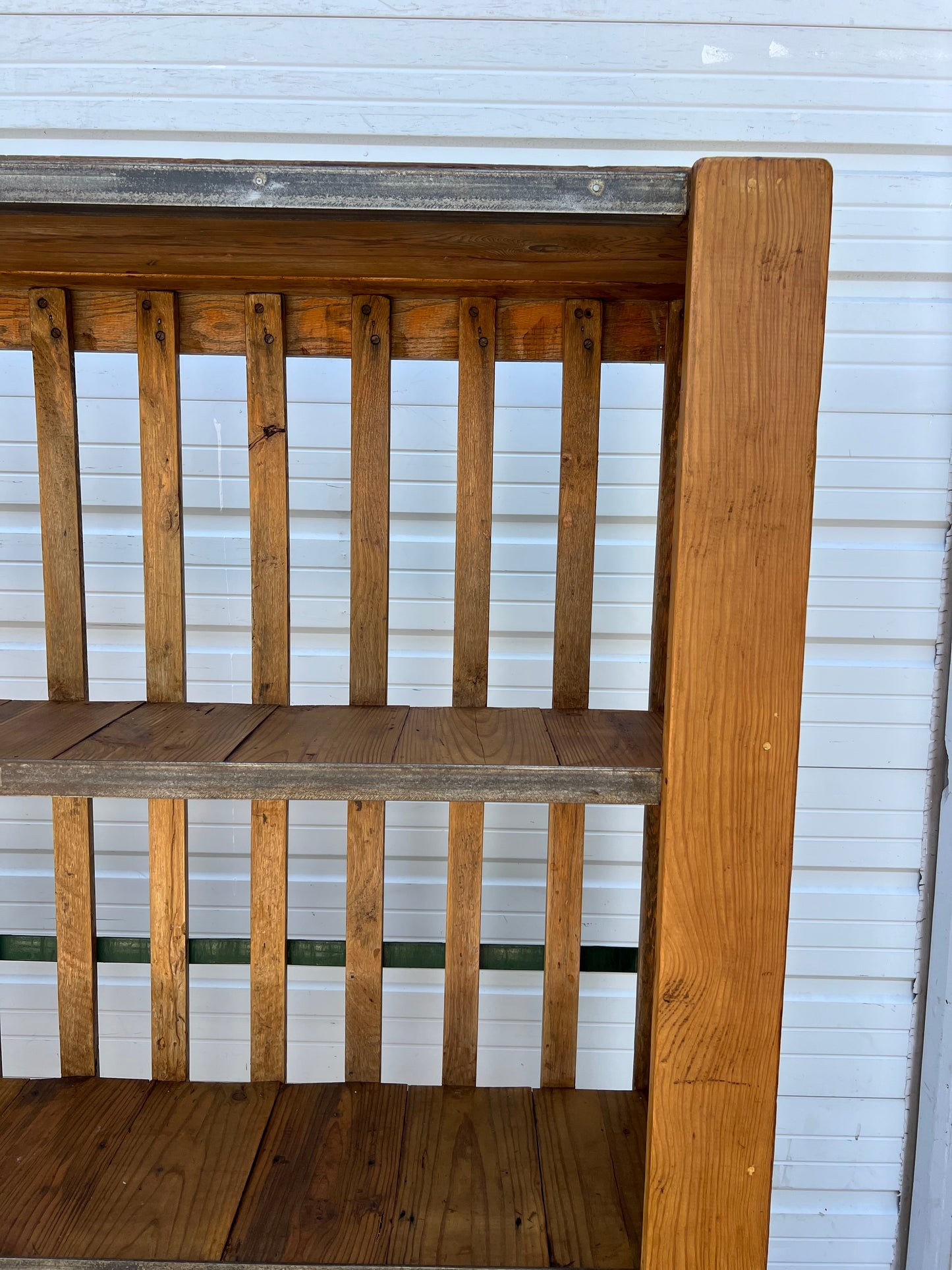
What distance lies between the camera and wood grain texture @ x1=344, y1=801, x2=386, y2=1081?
1.57 meters

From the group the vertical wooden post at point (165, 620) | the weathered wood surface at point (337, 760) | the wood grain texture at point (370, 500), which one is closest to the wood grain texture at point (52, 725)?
the weathered wood surface at point (337, 760)

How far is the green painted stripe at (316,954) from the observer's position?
2510 millimetres

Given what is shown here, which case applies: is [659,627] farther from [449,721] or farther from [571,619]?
[449,721]

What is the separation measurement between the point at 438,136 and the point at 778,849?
1974 millimetres

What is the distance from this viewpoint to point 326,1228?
1.18 meters

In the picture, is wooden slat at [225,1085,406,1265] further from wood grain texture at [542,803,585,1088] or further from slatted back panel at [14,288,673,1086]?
wood grain texture at [542,803,585,1088]

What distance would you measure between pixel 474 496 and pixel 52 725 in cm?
73

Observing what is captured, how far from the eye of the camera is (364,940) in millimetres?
1586

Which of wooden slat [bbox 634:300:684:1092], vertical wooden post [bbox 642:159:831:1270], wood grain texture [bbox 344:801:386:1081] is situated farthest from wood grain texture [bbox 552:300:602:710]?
vertical wooden post [bbox 642:159:831:1270]

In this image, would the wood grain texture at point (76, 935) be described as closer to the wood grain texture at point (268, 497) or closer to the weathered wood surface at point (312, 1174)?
the weathered wood surface at point (312, 1174)

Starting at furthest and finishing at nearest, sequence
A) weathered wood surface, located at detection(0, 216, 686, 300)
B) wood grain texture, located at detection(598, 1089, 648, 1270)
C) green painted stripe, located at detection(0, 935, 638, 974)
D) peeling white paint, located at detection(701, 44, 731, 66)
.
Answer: green painted stripe, located at detection(0, 935, 638, 974), peeling white paint, located at detection(701, 44, 731, 66), wood grain texture, located at detection(598, 1089, 648, 1270), weathered wood surface, located at detection(0, 216, 686, 300)

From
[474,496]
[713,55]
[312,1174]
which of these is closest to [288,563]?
[474,496]

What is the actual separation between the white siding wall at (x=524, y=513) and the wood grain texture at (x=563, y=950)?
0.91 m

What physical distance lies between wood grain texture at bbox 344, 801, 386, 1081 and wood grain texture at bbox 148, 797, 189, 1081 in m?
Answer: 0.29
